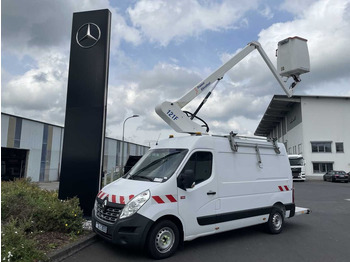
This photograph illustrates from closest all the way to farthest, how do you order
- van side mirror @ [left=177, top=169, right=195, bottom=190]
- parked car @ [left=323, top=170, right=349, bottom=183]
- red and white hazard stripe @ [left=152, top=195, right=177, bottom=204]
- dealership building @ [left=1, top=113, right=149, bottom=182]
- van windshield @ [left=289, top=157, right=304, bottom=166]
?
red and white hazard stripe @ [left=152, top=195, right=177, bottom=204] < van side mirror @ [left=177, top=169, right=195, bottom=190] < dealership building @ [left=1, top=113, right=149, bottom=182] < van windshield @ [left=289, top=157, right=304, bottom=166] < parked car @ [left=323, top=170, right=349, bottom=183]

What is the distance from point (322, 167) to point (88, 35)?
41.3m

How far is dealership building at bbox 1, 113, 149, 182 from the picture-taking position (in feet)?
80.5

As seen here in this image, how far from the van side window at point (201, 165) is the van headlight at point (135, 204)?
1101mm

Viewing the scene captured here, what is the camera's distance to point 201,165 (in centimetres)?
631

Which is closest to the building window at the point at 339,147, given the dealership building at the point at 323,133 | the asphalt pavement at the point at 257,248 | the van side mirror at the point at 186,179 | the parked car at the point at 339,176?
the dealership building at the point at 323,133

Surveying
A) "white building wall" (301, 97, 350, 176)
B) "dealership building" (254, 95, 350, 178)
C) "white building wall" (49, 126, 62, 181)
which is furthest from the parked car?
"white building wall" (49, 126, 62, 181)

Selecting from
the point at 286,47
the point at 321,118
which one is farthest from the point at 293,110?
the point at 286,47

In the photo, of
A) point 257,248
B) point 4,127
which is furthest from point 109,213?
point 4,127

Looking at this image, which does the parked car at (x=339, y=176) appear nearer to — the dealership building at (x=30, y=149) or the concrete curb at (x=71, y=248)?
the dealership building at (x=30, y=149)

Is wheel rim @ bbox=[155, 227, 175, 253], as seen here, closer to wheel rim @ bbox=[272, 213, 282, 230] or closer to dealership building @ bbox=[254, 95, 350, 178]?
wheel rim @ bbox=[272, 213, 282, 230]

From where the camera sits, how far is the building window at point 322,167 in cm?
4166

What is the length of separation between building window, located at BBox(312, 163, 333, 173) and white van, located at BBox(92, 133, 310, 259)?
37929mm

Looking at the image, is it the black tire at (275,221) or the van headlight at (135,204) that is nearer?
the van headlight at (135,204)

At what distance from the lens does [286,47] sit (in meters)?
10.1
